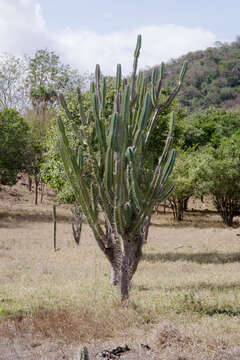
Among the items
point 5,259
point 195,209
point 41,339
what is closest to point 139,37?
point 41,339

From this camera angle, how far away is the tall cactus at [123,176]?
7.08 meters

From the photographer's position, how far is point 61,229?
833 inches

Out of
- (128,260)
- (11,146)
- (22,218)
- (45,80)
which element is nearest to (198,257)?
(128,260)

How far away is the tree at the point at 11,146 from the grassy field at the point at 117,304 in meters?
9.59

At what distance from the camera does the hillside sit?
6894 cm

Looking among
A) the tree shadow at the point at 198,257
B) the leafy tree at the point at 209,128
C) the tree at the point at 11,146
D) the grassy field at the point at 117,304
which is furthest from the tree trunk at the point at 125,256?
the leafy tree at the point at 209,128

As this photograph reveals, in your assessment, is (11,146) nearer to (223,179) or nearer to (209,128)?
(223,179)

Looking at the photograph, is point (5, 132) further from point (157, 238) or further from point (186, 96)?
point (186, 96)

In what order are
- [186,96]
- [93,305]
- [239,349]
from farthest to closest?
[186,96]
[93,305]
[239,349]

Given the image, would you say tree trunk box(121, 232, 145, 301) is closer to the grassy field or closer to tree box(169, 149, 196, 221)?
the grassy field

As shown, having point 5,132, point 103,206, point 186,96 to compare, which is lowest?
point 103,206

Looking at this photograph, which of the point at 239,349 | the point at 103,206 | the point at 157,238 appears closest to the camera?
the point at 239,349

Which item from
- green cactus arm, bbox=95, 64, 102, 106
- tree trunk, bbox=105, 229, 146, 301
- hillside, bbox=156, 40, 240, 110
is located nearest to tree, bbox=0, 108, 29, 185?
green cactus arm, bbox=95, 64, 102, 106

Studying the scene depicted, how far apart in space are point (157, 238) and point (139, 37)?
41.8ft
